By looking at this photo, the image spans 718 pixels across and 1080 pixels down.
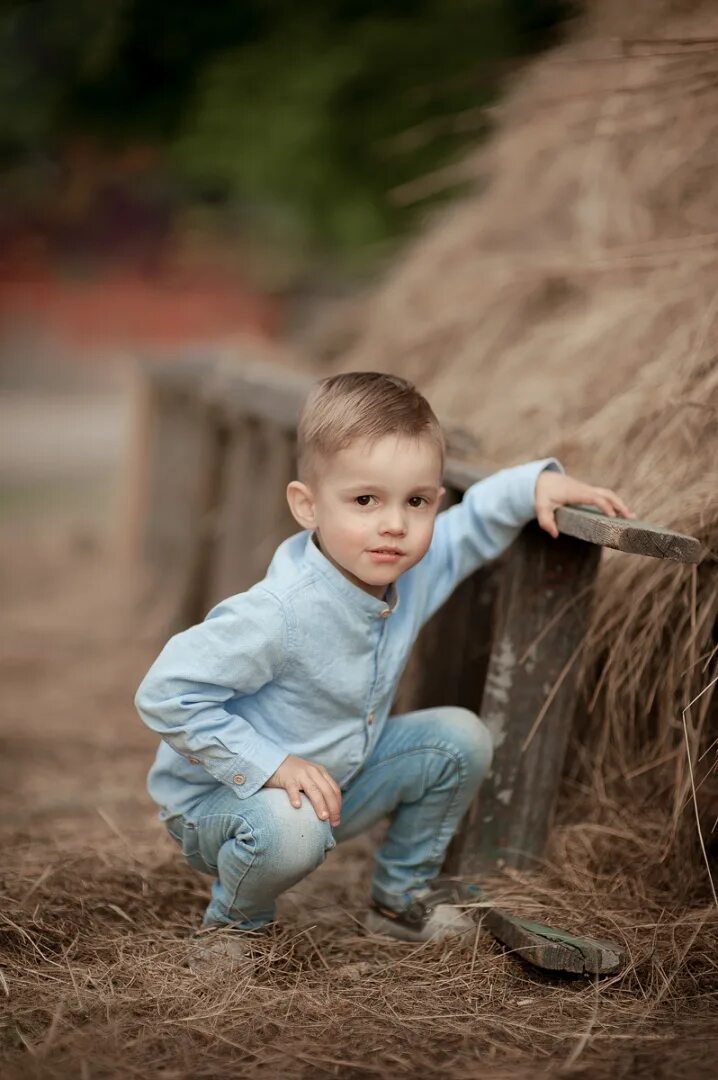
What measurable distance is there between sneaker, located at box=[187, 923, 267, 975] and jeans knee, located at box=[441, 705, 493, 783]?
0.48 meters

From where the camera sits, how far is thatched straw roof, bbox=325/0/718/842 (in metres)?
2.56

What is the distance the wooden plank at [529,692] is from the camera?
248cm

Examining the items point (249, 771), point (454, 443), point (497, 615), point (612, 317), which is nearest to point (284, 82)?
point (612, 317)

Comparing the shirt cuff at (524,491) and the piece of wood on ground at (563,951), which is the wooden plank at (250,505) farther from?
the piece of wood on ground at (563,951)

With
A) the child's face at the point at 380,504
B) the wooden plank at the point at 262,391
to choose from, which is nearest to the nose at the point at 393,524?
the child's face at the point at 380,504

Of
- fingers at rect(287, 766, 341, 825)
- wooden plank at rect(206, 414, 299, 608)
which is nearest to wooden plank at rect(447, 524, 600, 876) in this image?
fingers at rect(287, 766, 341, 825)

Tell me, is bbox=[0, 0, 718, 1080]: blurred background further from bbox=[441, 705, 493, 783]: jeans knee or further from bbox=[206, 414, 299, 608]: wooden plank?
bbox=[441, 705, 493, 783]: jeans knee

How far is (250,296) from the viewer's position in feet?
43.5

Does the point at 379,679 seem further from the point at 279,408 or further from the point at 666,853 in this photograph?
the point at 279,408

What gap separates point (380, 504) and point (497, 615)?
1.64 ft

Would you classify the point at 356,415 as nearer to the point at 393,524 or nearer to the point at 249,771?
the point at 393,524

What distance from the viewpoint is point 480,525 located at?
8.02 feet

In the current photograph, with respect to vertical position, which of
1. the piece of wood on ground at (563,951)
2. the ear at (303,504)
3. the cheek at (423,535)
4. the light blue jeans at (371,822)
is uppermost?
the ear at (303,504)

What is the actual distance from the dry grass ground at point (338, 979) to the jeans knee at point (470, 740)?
0.26 m
